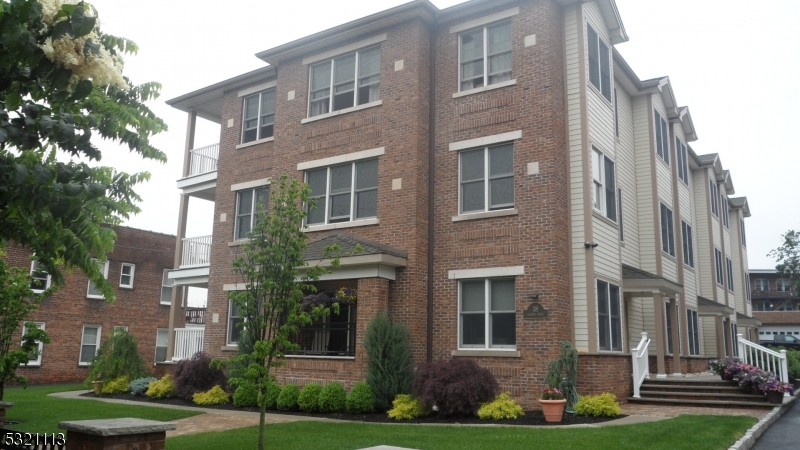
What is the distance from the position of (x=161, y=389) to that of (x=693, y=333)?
720 inches

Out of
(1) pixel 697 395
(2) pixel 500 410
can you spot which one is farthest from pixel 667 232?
(2) pixel 500 410

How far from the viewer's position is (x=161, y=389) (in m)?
19.3

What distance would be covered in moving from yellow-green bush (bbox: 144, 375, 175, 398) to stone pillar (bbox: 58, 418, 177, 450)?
12938 millimetres

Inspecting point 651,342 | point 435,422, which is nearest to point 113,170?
point 435,422

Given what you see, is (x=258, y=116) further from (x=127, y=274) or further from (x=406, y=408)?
(x=127, y=274)

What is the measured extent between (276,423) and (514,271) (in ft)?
21.0

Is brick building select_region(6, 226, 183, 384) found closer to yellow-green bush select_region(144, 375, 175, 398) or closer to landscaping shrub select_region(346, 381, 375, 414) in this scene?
yellow-green bush select_region(144, 375, 175, 398)

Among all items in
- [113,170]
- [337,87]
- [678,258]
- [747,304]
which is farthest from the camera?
[747,304]

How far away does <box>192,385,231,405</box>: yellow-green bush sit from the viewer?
694 inches

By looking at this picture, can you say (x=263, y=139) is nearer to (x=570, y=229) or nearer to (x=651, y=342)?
(x=570, y=229)

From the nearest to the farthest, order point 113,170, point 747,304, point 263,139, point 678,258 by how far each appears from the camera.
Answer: point 113,170 → point 263,139 → point 678,258 → point 747,304

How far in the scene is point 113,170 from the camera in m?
7.73

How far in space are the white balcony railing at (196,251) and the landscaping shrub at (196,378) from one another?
5006 mm

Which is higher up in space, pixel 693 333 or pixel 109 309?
pixel 109 309
